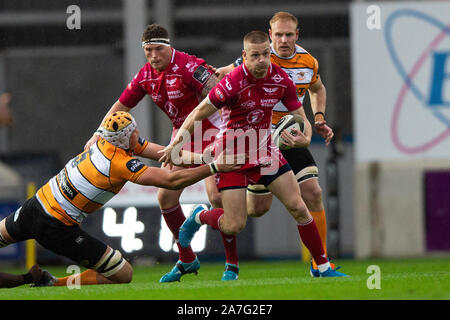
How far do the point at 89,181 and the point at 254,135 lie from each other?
1406 mm

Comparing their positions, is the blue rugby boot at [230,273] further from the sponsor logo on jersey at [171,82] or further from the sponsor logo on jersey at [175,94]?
the sponsor logo on jersey at [171,82]

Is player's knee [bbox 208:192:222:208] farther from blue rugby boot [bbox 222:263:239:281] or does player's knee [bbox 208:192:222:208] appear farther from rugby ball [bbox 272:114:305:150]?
rugby ball [bbox 272:114:305:150]

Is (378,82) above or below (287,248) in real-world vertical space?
above

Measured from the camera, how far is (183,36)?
20688mm

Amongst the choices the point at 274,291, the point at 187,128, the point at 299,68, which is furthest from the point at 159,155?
the point at 274,291

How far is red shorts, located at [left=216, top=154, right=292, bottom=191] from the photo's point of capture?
7148mm

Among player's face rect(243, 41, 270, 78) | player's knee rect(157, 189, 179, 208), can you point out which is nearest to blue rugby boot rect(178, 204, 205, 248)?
player's knee rect(157, 189, 179, 208)

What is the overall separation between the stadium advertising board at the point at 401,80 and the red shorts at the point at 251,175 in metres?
7.19

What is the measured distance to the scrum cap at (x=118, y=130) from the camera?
6.86m

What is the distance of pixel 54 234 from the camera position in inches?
280

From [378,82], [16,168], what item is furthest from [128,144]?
[16,168]

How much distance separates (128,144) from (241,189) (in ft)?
3.41

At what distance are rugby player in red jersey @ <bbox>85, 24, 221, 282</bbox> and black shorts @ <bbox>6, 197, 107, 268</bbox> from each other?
0.76 meters

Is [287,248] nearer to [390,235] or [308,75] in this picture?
[390,235]
